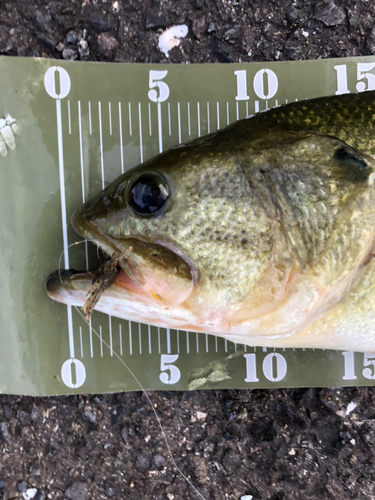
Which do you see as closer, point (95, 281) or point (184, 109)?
point (95, 281)

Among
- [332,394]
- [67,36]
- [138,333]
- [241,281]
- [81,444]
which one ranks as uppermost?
[67,36]

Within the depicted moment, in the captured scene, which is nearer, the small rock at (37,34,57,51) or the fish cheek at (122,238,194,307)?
the fish cheek at (122,238,194,307)

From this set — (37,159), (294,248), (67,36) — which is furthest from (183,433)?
(67,36)

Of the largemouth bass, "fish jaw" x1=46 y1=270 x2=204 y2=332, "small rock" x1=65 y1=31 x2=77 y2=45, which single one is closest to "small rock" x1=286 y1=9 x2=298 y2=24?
the largemouth bass

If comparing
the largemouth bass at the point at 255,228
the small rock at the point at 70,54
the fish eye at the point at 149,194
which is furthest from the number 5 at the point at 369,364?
the small rock at the point at 70,54

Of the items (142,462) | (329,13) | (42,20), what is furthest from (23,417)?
(329,13)

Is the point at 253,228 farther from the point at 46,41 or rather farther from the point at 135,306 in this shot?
the point at 46,41

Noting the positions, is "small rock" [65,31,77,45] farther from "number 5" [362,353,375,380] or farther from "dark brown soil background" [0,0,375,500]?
"number 5" [362,353,375,380]

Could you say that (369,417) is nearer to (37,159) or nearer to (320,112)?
(320,112)
